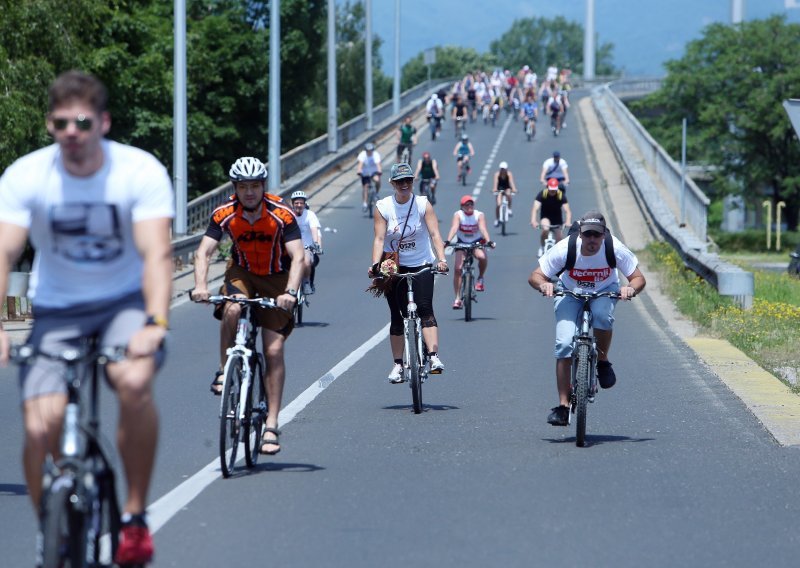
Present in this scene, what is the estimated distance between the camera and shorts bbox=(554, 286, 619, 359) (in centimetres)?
1102

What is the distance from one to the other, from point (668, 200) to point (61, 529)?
122 feet

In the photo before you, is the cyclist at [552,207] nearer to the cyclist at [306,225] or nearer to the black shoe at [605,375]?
the cyclist at [306,225]

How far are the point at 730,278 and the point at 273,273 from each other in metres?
12.2

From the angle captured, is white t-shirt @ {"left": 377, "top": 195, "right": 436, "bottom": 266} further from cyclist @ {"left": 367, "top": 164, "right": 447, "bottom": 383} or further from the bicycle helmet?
the bicycle helmet

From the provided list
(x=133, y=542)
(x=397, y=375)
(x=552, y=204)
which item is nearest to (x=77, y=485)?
(x=133, y=542)

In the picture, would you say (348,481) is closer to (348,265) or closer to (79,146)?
(79,146)

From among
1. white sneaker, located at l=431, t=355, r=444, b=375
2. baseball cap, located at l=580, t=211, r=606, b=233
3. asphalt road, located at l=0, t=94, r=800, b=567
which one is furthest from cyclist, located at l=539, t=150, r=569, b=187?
baseball cap, located at l=580, t=211, r=606, b=233

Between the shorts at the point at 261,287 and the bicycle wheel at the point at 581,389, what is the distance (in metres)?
2.01

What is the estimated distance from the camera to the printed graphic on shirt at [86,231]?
5.60m

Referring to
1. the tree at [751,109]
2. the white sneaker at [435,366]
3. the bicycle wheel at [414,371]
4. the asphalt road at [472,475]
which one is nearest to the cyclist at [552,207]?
the asphalt road at [472,475]

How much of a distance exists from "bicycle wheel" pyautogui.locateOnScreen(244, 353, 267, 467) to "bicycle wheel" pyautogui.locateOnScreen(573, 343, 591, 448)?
6.98 ft

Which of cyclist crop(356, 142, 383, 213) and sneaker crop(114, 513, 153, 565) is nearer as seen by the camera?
sneaker crop(114, 513, 153, 565)

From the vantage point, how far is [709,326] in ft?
65.4

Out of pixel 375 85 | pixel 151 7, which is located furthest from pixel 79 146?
pixel 375 85
